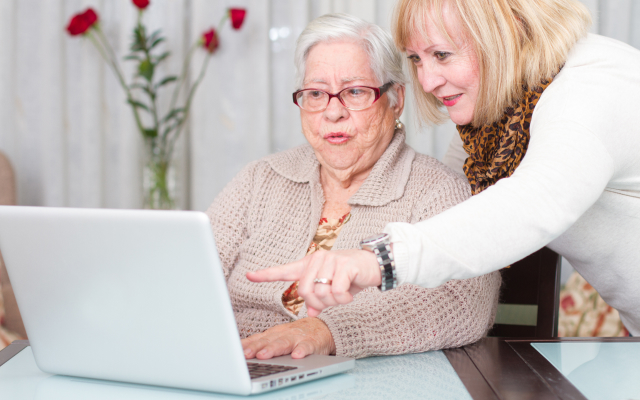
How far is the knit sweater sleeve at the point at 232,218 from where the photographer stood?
1.35 m

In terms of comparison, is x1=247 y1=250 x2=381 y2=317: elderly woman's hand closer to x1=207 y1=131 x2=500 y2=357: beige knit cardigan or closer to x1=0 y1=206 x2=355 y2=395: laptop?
x1=0 y1=206 x2=355 y2=395: laptop

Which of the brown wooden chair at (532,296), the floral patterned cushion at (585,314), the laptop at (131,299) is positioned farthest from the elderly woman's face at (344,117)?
the floral patterned cushion at (585,314)

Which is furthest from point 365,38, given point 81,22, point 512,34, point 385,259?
point 81,22

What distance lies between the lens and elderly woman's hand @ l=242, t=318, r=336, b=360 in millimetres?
913

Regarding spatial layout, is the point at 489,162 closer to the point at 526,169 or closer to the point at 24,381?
the point at 526,169

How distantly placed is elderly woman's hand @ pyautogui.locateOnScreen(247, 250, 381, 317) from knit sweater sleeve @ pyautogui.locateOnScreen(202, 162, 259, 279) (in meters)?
0.64

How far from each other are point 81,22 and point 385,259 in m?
2.25

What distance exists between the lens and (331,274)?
0.69 metres

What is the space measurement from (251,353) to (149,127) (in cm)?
192

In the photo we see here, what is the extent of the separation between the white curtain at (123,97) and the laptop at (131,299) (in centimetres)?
183

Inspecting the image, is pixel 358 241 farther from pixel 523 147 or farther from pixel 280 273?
pixel 280 273

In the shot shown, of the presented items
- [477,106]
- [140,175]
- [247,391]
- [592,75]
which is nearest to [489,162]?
[477,106]

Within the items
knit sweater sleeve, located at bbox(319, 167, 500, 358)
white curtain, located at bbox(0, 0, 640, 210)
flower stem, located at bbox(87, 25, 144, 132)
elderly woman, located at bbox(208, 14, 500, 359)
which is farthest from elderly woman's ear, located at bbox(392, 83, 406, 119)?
flower stem, located at bbox(87, 25, 144, 132)

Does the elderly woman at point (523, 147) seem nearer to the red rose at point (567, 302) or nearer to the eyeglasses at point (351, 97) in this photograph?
the eyeglasses at point (351, 97)
